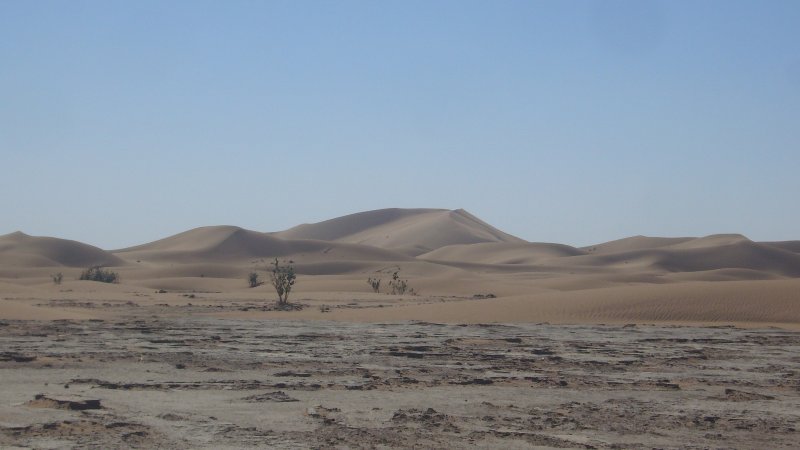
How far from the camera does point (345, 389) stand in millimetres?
13297

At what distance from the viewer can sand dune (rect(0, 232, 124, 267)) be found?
87.3m

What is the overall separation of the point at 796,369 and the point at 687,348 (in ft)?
13.0

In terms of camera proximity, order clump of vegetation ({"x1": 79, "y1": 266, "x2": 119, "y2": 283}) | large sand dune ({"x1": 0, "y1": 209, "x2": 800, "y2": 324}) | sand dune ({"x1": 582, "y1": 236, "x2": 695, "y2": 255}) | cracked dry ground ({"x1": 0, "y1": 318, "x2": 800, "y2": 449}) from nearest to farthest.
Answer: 1. cracked dry ground ({"x1": 0, "y1": 318, "x2": 800, "y2": 449})
2. large sand dune ({"x1": 0, "y1": 209, "x2": 800, "y2": 324})
3. clump of vegetation ({"x1": 79, "y1": 266, "x2": 119, "y2": 283})
4. sand dune ({"x1": 582, "y1": 236, "x2": 695, "y2": 255})

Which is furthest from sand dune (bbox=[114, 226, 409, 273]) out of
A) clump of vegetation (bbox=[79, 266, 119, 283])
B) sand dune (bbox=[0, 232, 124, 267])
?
clump of vegetation (bbox=[79, 266, 119, 283])

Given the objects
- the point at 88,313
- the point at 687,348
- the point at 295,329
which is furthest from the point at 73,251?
the point at 687,348

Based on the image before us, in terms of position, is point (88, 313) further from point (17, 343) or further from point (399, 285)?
point (399, 285)

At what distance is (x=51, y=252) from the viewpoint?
310 ft

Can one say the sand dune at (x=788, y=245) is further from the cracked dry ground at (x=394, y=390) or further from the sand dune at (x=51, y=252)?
the cracked dry ground at (x=394, y=390)

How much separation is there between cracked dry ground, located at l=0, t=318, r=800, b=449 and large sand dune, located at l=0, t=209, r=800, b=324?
26.6 feet

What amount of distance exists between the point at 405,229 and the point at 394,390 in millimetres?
147441

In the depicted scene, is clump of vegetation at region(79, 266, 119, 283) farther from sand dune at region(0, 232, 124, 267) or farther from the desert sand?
sand dune at region(0, 232, 124, 267)

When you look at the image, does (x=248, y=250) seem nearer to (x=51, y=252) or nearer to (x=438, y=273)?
(x=51, y=252)

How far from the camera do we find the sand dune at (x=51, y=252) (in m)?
87.3

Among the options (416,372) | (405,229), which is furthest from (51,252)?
(416,372)
